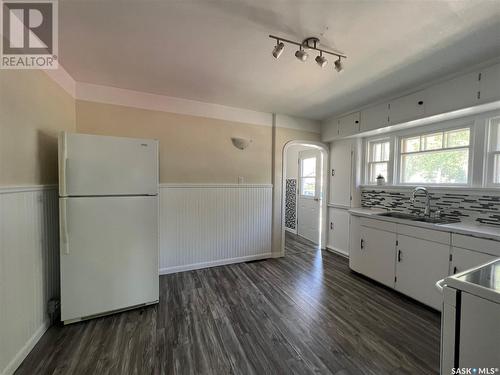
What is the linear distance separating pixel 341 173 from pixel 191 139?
106 inches

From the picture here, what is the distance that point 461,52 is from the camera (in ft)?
6.13

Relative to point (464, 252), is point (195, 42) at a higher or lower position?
higher

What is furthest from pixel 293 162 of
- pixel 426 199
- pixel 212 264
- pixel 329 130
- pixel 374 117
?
pixel 212 264

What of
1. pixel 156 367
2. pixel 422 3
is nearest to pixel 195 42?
pixel 422 3

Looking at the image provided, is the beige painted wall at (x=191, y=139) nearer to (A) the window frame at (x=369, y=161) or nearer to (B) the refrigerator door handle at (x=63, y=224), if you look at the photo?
(B) the refrigerator door handle at (x=63, y=224)

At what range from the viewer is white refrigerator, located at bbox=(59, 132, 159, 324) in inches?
74.8

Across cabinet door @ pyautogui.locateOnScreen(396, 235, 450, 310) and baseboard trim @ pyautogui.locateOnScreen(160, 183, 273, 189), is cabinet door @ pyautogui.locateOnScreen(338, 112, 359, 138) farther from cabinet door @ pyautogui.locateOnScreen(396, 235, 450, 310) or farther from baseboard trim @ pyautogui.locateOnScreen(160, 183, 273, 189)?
cabinet door @ pyautogui.locateOnScreen(396, 235, 450, 310)

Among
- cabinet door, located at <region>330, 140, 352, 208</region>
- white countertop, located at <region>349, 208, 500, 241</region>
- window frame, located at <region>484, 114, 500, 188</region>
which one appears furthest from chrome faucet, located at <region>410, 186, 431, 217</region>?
cabinet door, located at <region>330, 140, 352, 208</region>

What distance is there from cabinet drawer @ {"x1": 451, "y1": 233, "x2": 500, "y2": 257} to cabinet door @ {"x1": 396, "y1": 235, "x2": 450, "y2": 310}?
11 cm

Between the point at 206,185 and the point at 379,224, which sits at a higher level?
the point at 206,185

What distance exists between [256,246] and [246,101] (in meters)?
2.33

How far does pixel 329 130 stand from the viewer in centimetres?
392

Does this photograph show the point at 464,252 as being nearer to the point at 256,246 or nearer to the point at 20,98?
the point at 256,246

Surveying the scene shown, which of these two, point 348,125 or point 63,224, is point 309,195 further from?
point 63,224
